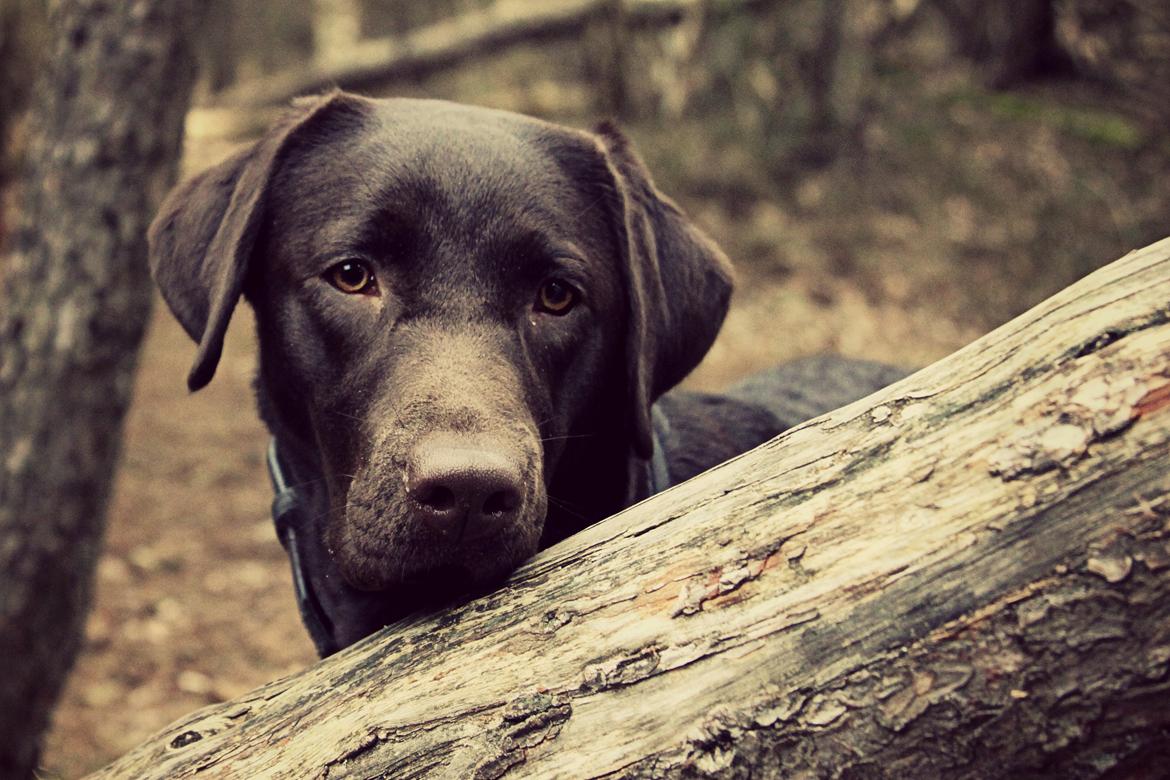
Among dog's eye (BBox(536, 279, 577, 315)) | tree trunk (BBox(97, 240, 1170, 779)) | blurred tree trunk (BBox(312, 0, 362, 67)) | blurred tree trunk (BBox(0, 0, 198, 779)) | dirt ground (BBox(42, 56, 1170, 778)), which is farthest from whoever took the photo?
blurred tree trunk (BBox(312, 0, 362, 67))

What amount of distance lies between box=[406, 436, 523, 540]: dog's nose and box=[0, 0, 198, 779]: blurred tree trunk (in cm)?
227

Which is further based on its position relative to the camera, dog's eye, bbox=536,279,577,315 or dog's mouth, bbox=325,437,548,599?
dog's eye, bbox=536,279,577,315

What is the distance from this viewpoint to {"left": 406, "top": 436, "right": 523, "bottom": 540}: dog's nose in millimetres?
2084

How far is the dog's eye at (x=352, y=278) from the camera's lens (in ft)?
8.87

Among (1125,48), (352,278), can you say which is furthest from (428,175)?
(1125,48)

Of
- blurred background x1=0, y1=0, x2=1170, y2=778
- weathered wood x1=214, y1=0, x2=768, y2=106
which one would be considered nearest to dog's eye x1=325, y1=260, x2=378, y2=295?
→ blurred background x1=0, y1=0, x2=1170, y2=778

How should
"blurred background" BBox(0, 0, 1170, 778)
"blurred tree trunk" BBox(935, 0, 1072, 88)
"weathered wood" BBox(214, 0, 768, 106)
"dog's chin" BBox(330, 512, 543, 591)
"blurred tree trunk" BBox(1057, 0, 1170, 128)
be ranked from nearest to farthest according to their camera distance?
1. "dog's chin" BBox(330, 512, 543, 591)
2. "blurred background" BBox(0, 0, 1170, 778)
3. "blurred tree trunk" BBox(1057, 0, 1170, 128)
4. "blurred tree trunk" BBox(935, 0, 1072, 88)
5. "weathered wood" BBox(214, 0, 768, 106)

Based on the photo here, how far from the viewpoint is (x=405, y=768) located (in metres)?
1.89

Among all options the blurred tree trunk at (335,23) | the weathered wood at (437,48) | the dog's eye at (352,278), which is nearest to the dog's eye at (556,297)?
the dog's eye at (352,278)

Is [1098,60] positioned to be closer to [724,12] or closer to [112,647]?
[724,12]

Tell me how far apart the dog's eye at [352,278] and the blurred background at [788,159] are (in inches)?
124

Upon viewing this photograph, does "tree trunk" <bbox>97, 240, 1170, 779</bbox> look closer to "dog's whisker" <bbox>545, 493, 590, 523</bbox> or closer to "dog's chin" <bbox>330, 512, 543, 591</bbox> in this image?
"dog's chin" <bbox>330, 512, 543, 591</bbox>

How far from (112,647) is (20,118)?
4.96 meters

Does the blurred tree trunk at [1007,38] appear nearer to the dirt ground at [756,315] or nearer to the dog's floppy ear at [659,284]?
the dirt ground at [756,315]
